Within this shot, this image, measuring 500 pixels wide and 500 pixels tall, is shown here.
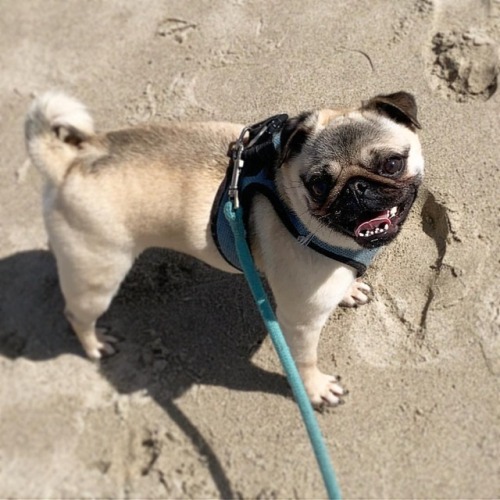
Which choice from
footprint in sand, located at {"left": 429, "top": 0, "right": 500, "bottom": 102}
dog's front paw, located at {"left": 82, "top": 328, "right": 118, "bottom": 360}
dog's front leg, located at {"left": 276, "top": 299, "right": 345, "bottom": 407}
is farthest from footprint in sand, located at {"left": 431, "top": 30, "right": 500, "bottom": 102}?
dog's front paw, located at {"left": 82, "top": 328, "right": 118, "bottom": 360}

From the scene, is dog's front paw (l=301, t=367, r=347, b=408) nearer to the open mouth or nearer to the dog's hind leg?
the open mouth

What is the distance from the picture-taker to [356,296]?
4086mm

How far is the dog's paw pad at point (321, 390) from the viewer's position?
3.78 metres

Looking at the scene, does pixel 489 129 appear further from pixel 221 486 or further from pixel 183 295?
pixel 221 486

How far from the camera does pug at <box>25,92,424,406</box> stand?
113 inches

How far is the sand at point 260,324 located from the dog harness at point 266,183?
107cm

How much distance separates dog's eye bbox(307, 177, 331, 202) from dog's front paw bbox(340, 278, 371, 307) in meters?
1.36

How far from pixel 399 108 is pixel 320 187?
629 millimetres

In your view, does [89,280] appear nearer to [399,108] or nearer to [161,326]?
[161,326]

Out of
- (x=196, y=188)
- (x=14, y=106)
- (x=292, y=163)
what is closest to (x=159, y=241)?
(x=196, y=188)

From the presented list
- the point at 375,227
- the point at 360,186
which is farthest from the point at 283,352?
the point at 360,186

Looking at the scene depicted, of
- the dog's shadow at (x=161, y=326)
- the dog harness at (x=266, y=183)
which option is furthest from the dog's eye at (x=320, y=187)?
the dog's shadow at (x=161, y=326)

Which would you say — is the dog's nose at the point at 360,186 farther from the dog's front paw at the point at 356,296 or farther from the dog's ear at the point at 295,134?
the dog's front paw at the point at 356,296

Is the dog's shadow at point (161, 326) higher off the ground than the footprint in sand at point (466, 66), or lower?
lower
